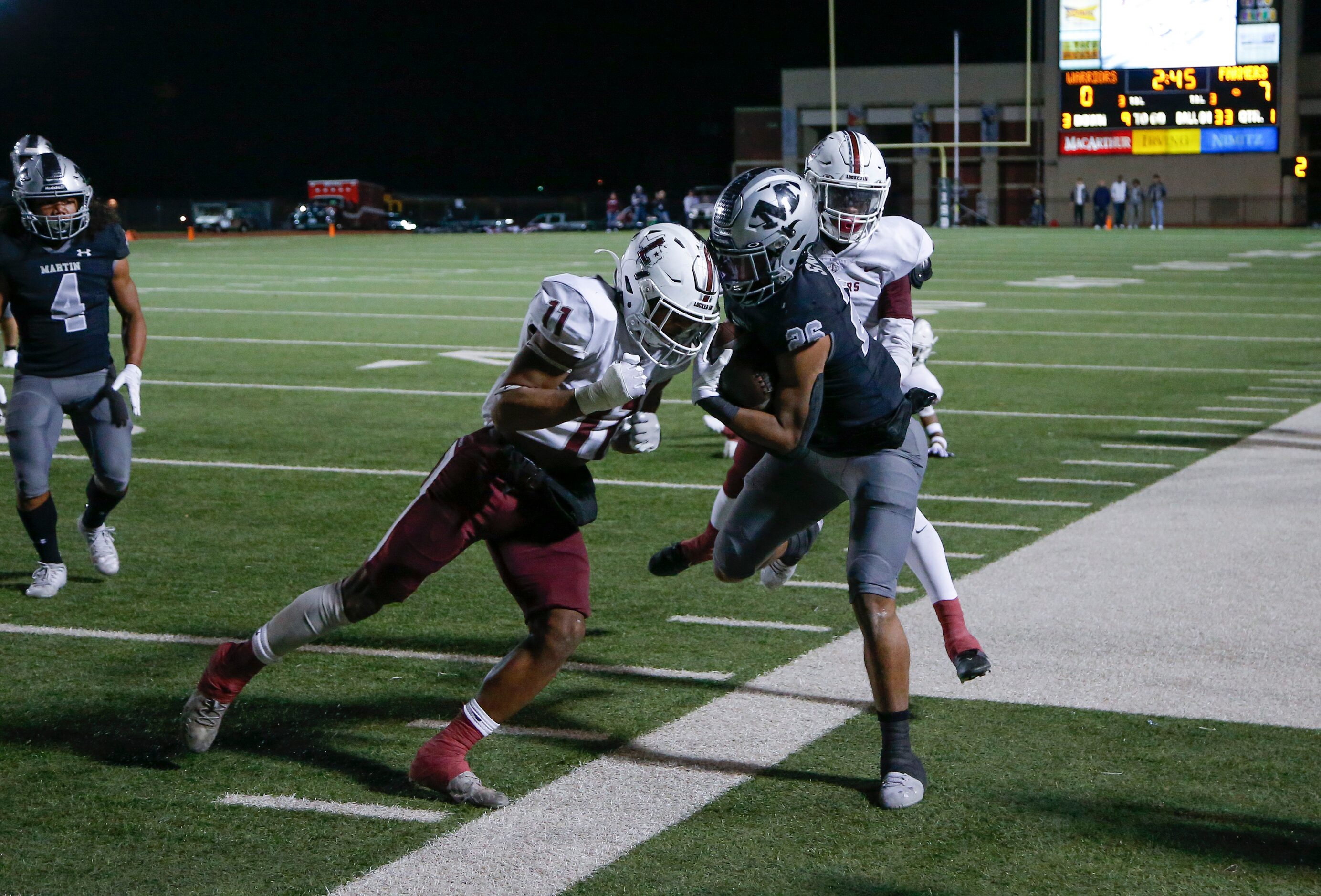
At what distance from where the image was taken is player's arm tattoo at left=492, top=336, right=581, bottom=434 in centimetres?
374

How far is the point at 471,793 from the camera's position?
3.83 m

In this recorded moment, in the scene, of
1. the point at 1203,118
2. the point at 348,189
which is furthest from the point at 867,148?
the point at 348,189

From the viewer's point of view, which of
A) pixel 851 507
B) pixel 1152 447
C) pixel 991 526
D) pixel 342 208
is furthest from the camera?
pixel 342 208

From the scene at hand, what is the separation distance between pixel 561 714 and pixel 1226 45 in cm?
3931

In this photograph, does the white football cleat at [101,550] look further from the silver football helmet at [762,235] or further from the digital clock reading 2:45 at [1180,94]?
the digital clock reading 2:45 at [1180,94]

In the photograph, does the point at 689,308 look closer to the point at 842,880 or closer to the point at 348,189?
the point at 842,880

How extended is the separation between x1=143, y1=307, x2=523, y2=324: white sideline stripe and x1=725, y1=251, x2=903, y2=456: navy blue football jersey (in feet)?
40.7

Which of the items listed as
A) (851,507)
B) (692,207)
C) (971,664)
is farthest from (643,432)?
(692,207)

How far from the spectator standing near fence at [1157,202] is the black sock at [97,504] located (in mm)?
40304

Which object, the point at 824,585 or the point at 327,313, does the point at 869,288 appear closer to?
the point at 824,585

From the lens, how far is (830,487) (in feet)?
14.6

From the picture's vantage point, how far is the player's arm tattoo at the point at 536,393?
374cm

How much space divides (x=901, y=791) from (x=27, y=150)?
13.5 feet

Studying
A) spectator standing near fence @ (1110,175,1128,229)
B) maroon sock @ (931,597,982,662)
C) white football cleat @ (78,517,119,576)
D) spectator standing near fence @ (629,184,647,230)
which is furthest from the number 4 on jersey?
spectator standing near fence @ (1110,175,1128,229)
